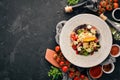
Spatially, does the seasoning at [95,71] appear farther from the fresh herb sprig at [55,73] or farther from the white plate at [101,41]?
the fresh herb sprig at [55,73]

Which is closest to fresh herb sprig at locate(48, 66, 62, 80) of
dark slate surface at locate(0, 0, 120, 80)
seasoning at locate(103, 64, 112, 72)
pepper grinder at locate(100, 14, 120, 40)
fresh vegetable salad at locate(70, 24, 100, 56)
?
dark slate surface at locate(0, 0, 120, 80)

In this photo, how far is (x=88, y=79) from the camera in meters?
3.43

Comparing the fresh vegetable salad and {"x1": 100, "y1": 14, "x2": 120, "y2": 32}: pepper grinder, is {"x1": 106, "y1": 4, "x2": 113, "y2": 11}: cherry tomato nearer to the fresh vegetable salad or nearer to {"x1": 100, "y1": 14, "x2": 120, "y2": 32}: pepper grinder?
{"x1": 100, "y1": 14, "x2": 120, "y2": 32}: pepper grinder

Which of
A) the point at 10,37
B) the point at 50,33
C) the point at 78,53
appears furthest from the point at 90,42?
the point at 10,37

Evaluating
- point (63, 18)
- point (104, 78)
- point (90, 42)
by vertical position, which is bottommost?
point (104, 78)

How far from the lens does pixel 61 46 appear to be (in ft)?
11.1

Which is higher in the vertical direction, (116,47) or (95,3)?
(95,3)

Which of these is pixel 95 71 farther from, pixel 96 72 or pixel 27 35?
pixel 27 35

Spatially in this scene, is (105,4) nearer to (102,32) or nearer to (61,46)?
(102,32)

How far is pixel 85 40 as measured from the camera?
3340mm

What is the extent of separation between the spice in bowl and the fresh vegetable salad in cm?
12

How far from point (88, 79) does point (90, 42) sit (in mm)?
271

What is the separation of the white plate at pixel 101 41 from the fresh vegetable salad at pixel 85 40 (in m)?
0.03

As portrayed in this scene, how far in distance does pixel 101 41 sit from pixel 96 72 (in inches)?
8.7
